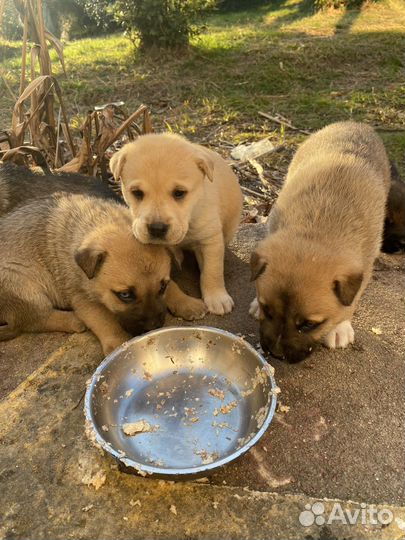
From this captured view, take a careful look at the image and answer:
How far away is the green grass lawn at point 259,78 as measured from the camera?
9.70 meters

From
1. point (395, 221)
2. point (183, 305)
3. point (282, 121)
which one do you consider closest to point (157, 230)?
point (183, 305)

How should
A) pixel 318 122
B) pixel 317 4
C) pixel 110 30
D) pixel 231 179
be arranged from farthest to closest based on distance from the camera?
pixel 110 30 < pixel 317 4 < pixel 318 122 < pixel 231 179

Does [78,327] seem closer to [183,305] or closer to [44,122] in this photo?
[183,305]

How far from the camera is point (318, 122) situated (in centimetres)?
949

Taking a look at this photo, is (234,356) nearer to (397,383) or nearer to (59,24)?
(397,383)

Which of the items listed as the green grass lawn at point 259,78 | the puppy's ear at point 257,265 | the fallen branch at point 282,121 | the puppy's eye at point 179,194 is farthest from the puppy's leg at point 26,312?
the fallen branch at point 282,121

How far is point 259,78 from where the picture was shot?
11648 millimetres

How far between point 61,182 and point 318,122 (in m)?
6.07

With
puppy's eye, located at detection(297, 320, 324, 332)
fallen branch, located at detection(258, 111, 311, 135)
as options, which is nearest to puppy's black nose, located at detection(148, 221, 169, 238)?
puppy's eye, located at detection(297, 320, 324, 332)

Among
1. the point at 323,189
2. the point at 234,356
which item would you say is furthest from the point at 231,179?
the point at 234,356

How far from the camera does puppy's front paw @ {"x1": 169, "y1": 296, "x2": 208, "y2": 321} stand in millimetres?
4270

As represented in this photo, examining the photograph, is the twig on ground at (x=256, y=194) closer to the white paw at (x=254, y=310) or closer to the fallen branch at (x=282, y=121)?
the fallen branch at (x=282, y=121)

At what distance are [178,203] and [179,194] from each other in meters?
0.08

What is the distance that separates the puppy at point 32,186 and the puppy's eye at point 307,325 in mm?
2408
